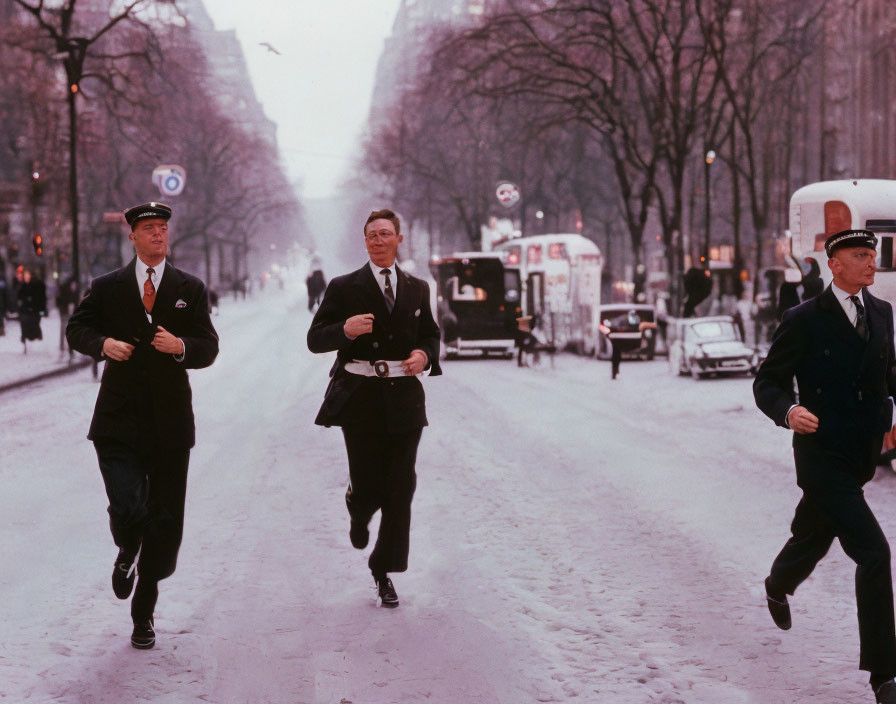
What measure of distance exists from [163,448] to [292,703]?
1.38 meters

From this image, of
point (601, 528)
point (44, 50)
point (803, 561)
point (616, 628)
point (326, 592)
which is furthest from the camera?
point (44, 50)

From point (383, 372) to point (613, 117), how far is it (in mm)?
28136

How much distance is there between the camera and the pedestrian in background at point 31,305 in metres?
30.0

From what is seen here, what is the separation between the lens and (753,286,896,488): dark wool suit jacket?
5215 mm

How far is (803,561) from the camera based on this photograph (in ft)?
18.5

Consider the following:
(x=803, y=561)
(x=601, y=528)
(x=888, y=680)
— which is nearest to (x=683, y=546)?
(x=601, y=528)

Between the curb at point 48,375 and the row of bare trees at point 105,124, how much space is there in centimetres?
267

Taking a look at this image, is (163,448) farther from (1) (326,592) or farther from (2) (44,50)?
(2) (44,50)

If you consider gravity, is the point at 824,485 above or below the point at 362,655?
above

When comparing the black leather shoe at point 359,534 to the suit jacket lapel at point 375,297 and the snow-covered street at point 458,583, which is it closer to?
the snow-covered street at point 458,583

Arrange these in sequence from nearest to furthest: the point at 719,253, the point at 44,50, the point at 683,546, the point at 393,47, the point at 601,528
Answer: the point at 683,546, the point at 601,528, the point at 44,50, the point at 719,253, the point at 393,47

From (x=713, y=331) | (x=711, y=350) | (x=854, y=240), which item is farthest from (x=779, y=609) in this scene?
(x=713, y=331)

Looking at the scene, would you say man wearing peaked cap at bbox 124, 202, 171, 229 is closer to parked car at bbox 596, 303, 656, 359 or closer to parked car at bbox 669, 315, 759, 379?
parked car at bbox 669, 315, 759, 379

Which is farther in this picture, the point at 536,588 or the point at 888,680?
the point at 536,588
